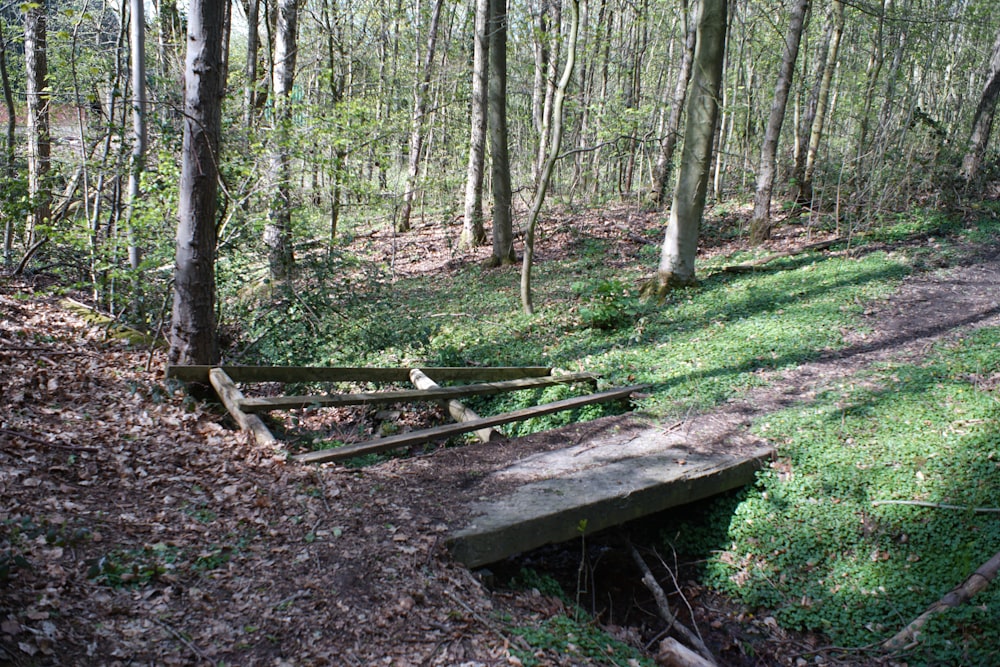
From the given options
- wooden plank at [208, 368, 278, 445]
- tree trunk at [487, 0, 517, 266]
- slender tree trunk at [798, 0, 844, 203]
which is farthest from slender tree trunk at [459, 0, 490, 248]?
wooden plank at [208, 368, 278, 445]

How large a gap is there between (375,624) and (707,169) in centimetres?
910

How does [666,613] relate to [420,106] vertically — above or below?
below

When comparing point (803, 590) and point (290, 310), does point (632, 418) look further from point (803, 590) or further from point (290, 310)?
point (290, 310)

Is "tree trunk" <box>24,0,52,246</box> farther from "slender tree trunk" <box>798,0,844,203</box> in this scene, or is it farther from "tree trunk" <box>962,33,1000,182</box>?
"tree trunk" <box>962,33,1000,182</box>

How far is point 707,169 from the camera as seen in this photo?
406 inches

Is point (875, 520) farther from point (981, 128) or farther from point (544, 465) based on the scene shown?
point (981, 128)

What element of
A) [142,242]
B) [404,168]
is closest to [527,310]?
[142,242]

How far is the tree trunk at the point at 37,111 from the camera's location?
34.3 feet

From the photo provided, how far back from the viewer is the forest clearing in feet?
12.1

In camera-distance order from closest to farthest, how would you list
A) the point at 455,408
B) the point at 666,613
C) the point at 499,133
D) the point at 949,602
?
1. the point at 949,602
2. the point at 666,613
3. the point at 455,408
4. the point at 499,133

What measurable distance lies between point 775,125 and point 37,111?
13893mm

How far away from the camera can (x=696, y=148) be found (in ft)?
33.8

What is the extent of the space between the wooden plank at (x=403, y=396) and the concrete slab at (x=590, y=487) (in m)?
1.51

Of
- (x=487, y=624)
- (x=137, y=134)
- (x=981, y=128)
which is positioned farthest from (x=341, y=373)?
(x=981, y=128)
